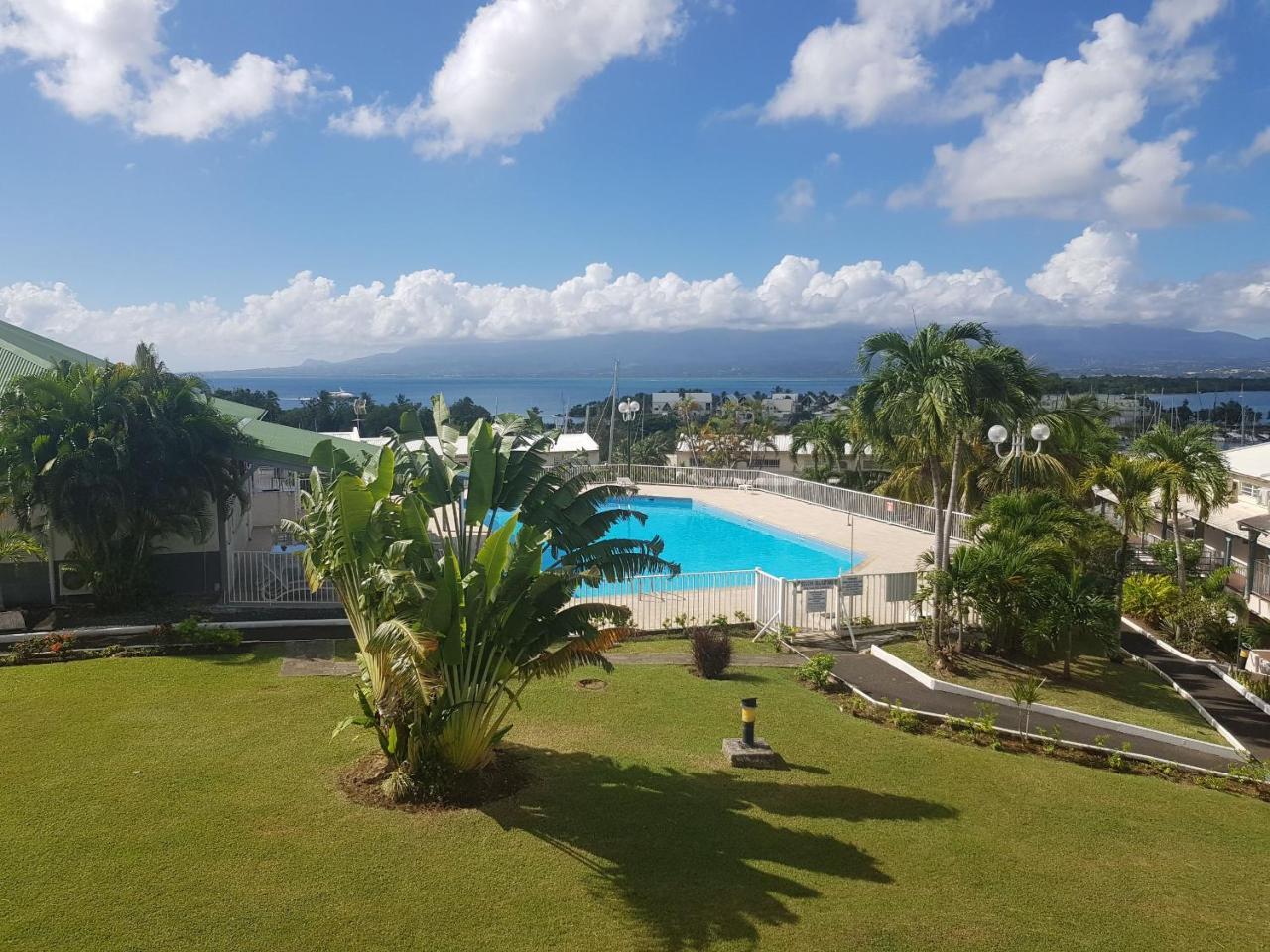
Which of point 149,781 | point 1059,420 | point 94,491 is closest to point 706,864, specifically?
point 149,781

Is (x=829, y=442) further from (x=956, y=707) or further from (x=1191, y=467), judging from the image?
(x=956, y=707)

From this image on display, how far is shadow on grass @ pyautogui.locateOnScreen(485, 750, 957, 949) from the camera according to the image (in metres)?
7.18

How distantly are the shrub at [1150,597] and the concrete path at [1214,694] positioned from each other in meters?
1.14

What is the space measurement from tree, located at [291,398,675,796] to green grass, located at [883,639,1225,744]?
8.02 meters

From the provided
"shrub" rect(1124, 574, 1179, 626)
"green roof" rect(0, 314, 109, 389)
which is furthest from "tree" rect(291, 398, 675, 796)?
"shrub" rect(1124, 574, 1179, 626)

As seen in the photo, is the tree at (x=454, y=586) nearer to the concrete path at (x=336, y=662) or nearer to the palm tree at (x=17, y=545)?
the concrete path at (x=336, y=662)

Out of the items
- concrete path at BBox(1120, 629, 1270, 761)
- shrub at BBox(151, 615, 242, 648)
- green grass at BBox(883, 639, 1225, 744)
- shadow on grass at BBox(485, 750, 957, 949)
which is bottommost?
concrete path at BBox(1120, 629, 1270, 761)

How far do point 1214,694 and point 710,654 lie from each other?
9039 millimetres

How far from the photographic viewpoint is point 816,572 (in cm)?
2481

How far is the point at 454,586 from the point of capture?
8.50 metres

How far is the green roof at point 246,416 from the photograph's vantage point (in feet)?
55.7

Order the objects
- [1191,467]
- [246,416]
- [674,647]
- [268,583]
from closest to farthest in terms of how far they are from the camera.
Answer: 1. [674,647]
2. [268,583]
3. [1191,467]
4. [246,416]

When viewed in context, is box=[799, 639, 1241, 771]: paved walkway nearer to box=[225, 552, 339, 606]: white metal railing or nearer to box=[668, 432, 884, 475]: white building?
box=[225, 552, 339, 606]: white metal railing

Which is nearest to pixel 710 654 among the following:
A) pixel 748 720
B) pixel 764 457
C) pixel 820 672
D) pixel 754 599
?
pixel 820 672
